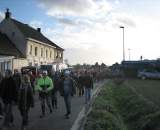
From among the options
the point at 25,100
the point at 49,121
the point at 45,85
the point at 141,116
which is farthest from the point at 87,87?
the point at 25,100

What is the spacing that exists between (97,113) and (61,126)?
7.31 ft

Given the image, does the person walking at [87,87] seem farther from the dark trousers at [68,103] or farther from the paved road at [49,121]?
the dark trousers at [68,103]

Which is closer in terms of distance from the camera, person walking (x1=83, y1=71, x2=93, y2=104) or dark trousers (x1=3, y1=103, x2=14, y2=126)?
dark trousers (x1=3, y1=103, x2=14, y2=126)

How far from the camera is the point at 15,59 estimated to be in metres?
55.9

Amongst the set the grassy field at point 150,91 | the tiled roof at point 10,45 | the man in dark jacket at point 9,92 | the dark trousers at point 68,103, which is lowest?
the grassy field at point 150,91

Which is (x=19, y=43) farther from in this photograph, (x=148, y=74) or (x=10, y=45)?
(x=148, y=74)

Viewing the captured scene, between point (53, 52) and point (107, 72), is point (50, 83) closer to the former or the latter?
point (53, 52)

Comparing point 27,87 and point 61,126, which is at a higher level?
point 27,87

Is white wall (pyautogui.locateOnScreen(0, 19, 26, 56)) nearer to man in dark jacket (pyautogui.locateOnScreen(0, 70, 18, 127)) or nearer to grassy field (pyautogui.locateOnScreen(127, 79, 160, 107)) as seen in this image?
grassy field (pyautogui.locateOnScreen(127, 79, 160, 107))

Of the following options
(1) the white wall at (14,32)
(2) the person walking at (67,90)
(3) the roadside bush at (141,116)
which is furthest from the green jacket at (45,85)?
(1) the white wall at (14,32)

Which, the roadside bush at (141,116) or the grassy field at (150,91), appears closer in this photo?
the roadside bush at (141,116)

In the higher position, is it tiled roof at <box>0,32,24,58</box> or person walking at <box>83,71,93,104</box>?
tiled roof at <box>0,32,24,58</box>

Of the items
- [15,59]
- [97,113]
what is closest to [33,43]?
[15,59]

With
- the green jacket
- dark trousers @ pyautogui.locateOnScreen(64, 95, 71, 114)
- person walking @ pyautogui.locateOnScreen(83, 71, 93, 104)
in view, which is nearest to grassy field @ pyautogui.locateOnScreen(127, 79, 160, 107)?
person walking @ pyautogui.locateOnScreen(83, 71, 93, 104)
